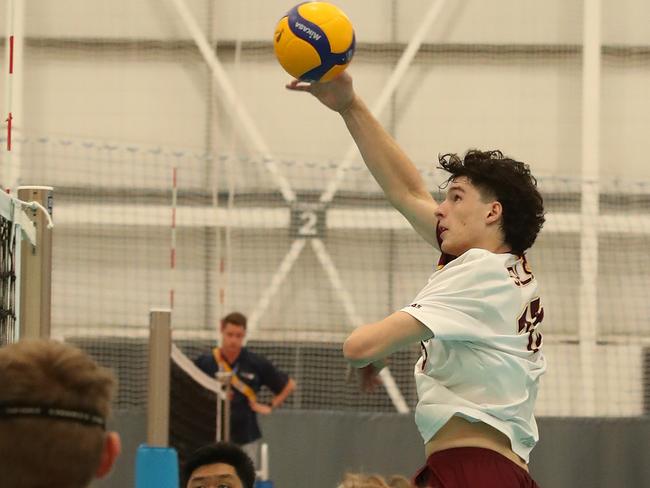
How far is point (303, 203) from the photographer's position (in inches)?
461

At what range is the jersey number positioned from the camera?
11.9ft

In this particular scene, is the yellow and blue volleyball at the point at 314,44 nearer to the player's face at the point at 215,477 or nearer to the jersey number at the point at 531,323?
the jersey number at the point at 531,323

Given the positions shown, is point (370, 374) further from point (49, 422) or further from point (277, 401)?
point (277, 401)

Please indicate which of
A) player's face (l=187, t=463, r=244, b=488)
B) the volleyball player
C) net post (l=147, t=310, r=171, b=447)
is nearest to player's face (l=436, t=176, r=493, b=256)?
the volleyball player

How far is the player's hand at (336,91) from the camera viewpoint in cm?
414

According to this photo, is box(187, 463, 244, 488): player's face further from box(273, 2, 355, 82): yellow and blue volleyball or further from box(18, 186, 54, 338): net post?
box(273, 2, 355, 82): yellow and blue volleyball

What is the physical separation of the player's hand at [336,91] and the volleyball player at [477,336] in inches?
19.9

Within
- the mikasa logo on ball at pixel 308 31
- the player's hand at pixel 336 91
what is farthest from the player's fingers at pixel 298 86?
the mikasa logo on ball at pixel 308 31

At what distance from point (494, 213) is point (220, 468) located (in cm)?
209

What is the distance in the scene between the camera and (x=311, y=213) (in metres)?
11.8

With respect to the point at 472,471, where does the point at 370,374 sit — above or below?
above

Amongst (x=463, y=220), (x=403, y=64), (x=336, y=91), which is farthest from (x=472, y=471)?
(x=403, y=64)

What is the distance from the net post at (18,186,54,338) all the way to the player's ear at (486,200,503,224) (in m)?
1.64

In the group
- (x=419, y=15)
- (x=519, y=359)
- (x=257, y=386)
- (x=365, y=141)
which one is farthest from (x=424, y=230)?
(x=419, y=15)
